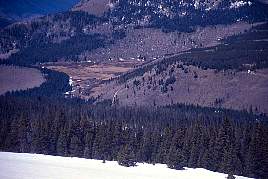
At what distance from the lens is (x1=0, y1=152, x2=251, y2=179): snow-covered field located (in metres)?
81.1

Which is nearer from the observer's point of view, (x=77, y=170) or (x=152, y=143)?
(x=77, y=170)

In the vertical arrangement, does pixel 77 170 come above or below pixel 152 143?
above

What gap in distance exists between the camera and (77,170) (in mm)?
89938

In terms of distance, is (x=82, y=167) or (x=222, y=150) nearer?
(x=82, y=167)

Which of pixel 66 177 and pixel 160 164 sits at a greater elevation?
pixel 66 177

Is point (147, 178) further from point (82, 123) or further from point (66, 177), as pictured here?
point (82, 123)

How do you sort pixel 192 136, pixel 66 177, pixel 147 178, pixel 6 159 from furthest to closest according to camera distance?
pixel 192 136 < pixel 6 159 < pixel 147 178 < pixel 66 177

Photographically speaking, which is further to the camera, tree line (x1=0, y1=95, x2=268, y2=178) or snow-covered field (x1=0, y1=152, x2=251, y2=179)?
tree line (x1=0, y1=95, x2=268, y2=178)

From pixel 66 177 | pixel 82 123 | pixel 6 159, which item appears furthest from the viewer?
pixel 82 123

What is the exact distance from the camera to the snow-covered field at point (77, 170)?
266 ft

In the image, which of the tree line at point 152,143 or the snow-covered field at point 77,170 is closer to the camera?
the snow-covered field at point 77,170

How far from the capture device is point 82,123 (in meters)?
131

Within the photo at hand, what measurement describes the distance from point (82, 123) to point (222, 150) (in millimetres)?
38293

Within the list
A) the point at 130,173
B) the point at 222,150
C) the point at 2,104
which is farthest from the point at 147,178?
the point at 2,104
